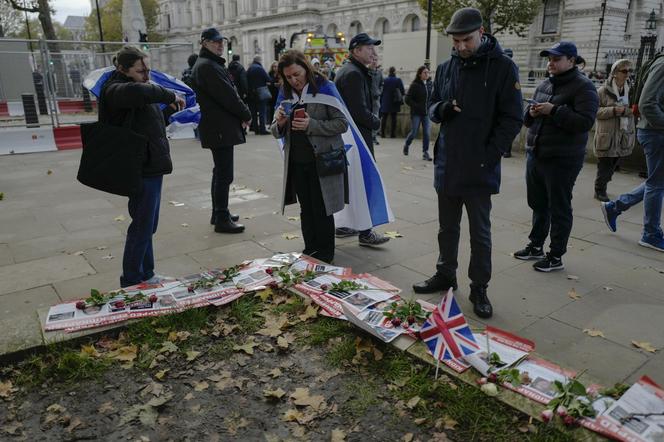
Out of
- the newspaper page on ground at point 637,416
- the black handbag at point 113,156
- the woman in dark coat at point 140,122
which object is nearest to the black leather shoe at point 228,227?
the woman in dark coat at point 140,122

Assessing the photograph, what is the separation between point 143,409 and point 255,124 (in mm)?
13074

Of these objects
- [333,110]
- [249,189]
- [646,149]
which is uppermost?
[333,110]

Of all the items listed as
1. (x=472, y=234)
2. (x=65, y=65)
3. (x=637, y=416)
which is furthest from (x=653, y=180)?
(x=65, y=65)

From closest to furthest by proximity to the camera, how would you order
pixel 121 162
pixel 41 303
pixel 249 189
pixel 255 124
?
pixel 121 162 → pixel 41 303 → pixel 249 189 → pixel 255 124

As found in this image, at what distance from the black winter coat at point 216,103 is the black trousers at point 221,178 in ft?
0.36

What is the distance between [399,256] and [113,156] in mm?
2938

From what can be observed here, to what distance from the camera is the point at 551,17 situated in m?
43.7

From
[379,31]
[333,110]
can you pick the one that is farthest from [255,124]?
[379,31]

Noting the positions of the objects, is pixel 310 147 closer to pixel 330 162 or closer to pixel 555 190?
pixel 330 162

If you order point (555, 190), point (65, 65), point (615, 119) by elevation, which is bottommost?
point (555, 190)

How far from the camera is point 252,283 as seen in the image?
4.47 m

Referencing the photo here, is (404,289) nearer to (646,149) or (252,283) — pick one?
(252,283)

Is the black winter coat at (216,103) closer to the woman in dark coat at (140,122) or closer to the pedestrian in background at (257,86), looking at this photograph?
the woman in dark coat at (140,122)

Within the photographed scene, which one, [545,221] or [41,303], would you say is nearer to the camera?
[41,303]
